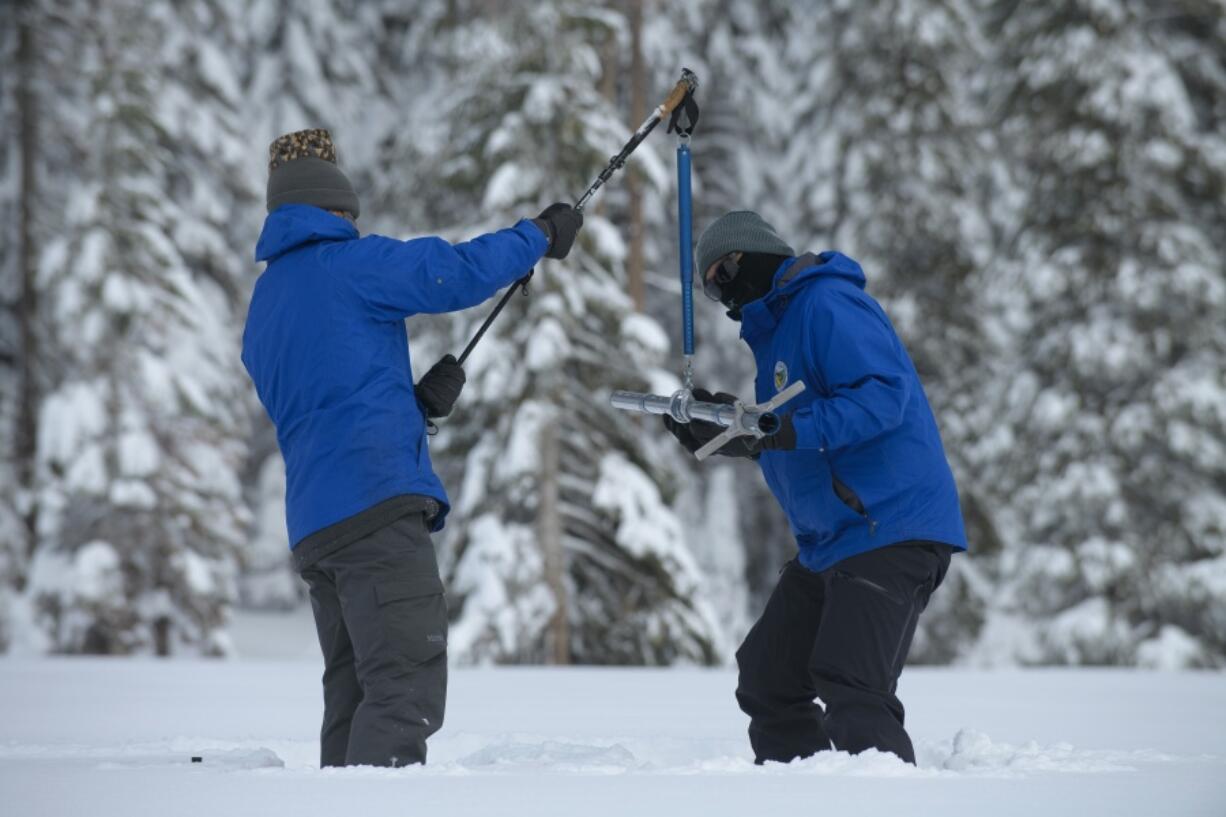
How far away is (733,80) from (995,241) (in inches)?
188

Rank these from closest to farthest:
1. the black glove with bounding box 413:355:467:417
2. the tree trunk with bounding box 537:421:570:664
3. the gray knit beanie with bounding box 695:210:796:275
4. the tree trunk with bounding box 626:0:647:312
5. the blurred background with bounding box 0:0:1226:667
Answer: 1. the black glove with bounding box 413:355:467:417
2. the gray knit beanie with bounding box 695:210:796:275
3. the tree trunk with bounding box 537:421:570:664
4. the blurred background with bounding box 0:0:1226:667
5. the tree trunk with bounding box 626:0:647:312

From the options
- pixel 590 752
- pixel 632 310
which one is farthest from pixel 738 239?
pixel 632 310

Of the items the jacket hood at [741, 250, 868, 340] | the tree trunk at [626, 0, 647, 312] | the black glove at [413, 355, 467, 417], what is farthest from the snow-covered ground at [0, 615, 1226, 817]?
the tree trunk at [626, 0, 647, 312]

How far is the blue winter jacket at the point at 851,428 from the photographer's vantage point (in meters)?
4.16

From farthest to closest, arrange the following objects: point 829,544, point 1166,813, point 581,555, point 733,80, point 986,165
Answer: point 733,80 < point 986,165 < point 581,555 < point 829,544 < point 1166,813

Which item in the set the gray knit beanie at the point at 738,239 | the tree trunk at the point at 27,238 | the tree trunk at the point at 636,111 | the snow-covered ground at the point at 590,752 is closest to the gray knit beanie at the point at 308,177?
the gray knit beanie at the point at 738,239

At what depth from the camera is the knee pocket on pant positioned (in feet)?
13.5

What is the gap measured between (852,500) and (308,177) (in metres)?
1.95

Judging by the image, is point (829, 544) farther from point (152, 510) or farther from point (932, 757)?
point (152, 510)

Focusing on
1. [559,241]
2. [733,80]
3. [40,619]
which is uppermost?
[733,80]

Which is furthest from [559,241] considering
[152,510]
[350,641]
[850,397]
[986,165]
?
[986,165]

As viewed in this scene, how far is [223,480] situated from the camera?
16.7m

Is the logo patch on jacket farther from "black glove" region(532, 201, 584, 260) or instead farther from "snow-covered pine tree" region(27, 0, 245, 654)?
"snow-covered pine tree" region(27, 0, 245, 654)

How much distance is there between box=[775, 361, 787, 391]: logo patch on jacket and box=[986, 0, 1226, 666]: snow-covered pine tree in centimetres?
1177
